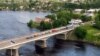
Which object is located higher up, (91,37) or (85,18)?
(85,18)

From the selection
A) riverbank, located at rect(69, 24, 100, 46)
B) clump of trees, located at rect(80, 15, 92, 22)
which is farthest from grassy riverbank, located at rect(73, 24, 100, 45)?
clump of trees, located at rect(80, 15, 92, 22)

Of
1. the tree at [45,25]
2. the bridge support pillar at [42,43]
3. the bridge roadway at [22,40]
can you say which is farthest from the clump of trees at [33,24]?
the bridge support pillar at [42,43]

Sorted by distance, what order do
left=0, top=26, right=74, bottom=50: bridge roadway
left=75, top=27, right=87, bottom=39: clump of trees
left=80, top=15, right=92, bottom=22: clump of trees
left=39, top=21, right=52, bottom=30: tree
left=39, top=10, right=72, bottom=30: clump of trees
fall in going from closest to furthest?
left=0, top=26, right=74, bottom=50: bridge roadway, left=75, top=27, right=87, bottom=39: clump of trees, left=39, top=10, right=72, bottom=30: clump of trees, left=39, top=21, right=52, bottom=30: tree, left=80, top=15, right=92, bottom=22: clump of trees

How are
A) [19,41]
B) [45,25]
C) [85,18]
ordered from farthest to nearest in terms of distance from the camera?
[85,18]
[45,25]
[19,41]

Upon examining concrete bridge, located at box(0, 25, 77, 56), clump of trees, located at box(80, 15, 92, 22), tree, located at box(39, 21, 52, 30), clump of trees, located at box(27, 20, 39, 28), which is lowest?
clump of trees, located at box(27, 20, 39, 28)

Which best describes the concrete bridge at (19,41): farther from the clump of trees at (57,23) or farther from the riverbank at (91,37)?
the clump of trees at (57,23)

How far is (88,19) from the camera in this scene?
56812mm

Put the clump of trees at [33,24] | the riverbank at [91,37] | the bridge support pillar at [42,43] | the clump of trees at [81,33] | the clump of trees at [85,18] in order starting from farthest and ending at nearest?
the clump of trees at [85,18] → the clump of trees at [33,24] → the clump of trees at [81,33] → the riverbank at [91,37] → the bridge support pillar at [42,43]

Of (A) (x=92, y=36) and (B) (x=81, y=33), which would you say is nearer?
(A) (x=92, y=36)

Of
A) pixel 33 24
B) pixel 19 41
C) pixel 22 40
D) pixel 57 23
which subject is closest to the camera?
pixel 19 41

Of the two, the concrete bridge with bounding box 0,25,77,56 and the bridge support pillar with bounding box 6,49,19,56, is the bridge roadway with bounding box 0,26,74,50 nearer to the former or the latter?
the concrete bridge with bounding box 0,25,77,56

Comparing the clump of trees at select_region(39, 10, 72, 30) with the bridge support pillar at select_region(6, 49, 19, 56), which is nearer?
the bridge support pillar at select_region(6, 49, 19, 56)

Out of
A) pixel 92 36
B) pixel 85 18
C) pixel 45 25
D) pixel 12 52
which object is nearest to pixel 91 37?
pixel 92 36

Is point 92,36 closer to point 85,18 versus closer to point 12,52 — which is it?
point 85,18
